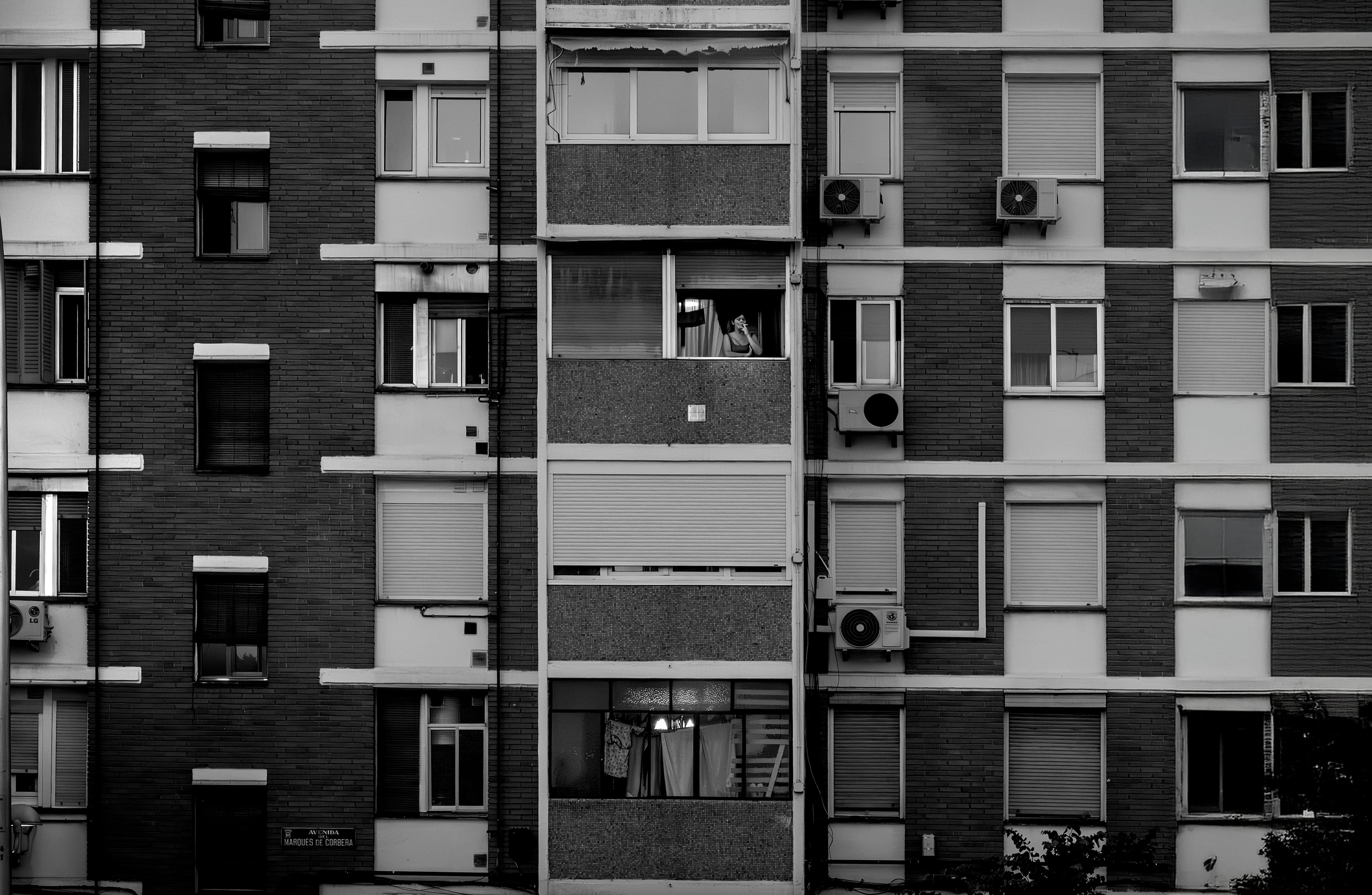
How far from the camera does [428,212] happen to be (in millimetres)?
14859

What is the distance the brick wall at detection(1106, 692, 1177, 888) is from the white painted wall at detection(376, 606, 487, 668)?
7.79 m

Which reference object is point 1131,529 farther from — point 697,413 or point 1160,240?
point 697,413

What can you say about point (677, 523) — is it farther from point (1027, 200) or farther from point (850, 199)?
point (1027, 200)

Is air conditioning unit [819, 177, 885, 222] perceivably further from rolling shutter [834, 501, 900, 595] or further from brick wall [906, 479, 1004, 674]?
rolling shutter [834, 501, 900, 595]

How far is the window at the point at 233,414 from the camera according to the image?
48.9 feet

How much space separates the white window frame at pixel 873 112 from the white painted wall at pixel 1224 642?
6.54m

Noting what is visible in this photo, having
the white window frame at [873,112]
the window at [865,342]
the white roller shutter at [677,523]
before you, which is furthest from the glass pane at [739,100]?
the white roller shutter at [677,523]

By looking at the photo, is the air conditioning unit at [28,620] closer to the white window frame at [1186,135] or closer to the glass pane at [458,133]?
the glass pane at [458,133]

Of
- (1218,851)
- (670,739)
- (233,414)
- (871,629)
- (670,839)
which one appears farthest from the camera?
(233,414)

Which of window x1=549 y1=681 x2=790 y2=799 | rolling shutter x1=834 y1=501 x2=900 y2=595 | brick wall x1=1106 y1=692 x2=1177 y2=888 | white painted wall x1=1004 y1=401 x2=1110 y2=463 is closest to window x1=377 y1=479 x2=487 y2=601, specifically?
window x1=549 y1=681 x2=790 y2=799

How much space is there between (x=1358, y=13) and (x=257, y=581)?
1527 cm

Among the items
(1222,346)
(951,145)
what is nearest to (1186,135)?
(1222,346)

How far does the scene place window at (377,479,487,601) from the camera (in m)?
14.8

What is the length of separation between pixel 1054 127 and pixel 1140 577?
5676 mm
